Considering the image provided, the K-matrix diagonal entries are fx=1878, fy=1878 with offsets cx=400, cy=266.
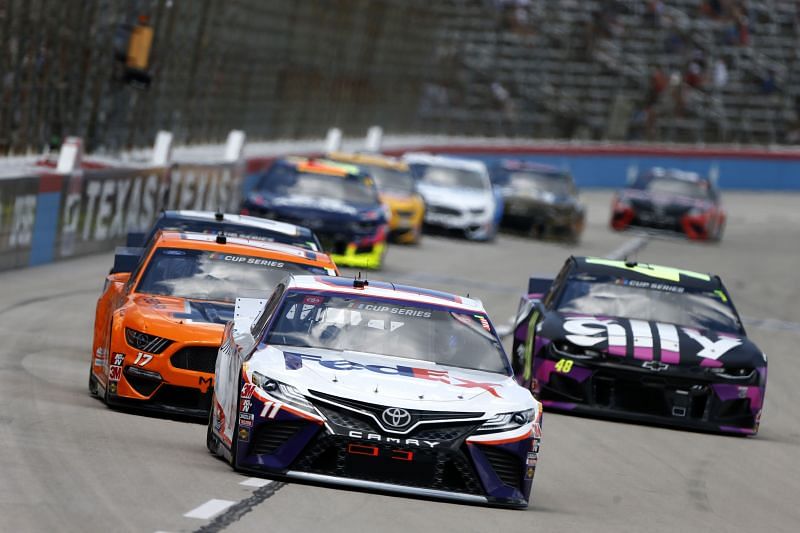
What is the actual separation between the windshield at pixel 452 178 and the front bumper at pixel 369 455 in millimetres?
25048

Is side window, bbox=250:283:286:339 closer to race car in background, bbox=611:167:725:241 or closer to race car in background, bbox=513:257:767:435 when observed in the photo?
race car in background, bbox=513:257:767:435

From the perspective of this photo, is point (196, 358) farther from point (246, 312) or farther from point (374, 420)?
point (374, 420)

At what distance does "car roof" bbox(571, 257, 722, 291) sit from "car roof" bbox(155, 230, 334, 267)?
3019 millimetres

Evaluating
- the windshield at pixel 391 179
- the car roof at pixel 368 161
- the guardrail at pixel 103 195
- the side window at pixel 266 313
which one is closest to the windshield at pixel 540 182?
the guardrail at pixel 103 195

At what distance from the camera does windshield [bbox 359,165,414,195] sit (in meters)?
30.8

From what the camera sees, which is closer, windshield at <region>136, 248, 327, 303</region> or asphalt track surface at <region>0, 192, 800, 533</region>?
asphalt track surface at <region>0, 192, 800, 533</region>

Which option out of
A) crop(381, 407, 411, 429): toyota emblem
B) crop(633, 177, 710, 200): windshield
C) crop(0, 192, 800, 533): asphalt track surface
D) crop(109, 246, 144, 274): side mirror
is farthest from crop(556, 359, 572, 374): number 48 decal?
crop(633, 177, 710, 200): windshield

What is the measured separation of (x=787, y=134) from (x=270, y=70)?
23.8 meters

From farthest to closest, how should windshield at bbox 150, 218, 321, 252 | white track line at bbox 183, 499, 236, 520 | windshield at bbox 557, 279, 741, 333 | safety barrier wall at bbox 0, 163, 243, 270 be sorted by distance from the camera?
safety barrier wall at bbox 0, 163, 243, 270
windshield at bbox 557, 279, 741, 333
windshield at bbox 150, 218, 321, 252
white track line at bbox 183, 499, 236, 520

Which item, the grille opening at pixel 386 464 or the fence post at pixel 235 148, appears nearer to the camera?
the grille opening at pixel 386 464

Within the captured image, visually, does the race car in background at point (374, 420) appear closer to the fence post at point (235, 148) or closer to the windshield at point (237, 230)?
the windshield at point (237, 230)

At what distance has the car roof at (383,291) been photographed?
32.9 ft

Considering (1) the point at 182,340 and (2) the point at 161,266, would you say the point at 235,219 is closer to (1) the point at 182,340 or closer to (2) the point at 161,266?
(2) the point at 161,266

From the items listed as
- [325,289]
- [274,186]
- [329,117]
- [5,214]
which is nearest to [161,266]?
[325,289]
